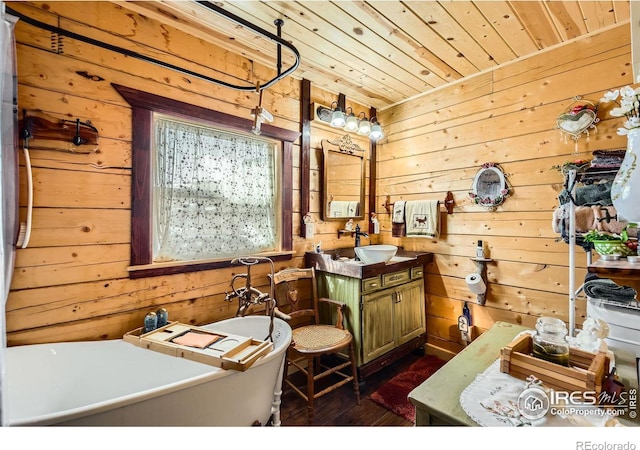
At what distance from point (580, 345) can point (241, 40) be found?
2367 millimetres

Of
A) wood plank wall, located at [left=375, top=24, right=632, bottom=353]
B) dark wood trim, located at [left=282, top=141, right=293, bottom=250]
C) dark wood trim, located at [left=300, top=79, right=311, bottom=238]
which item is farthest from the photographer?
dark wood trim, located at [left=300, top=79, right=311, bottom=238]

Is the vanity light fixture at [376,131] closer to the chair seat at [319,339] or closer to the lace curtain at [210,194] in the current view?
the lace curtain at [210,194]

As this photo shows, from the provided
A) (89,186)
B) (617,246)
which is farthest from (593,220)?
(89,186)

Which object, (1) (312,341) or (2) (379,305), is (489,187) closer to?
(2) (379,305)

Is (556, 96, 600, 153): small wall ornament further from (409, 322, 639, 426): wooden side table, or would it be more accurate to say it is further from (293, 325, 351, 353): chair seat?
(293, 325, 351, 353): chair seat

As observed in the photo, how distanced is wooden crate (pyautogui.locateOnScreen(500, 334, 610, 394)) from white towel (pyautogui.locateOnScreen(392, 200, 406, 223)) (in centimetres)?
177

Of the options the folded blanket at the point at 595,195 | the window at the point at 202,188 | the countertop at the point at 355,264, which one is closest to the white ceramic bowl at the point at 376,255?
the countertop at the point at 355,264

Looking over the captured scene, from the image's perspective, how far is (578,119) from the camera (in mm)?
1856

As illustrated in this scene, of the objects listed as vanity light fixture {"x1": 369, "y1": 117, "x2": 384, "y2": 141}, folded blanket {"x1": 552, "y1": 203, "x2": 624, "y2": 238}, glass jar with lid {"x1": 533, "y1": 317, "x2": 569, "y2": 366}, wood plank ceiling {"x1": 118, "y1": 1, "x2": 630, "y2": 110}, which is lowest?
glass jar with lid {"x1": 533, "y1": 317, "x2": 569, "y2": 366}

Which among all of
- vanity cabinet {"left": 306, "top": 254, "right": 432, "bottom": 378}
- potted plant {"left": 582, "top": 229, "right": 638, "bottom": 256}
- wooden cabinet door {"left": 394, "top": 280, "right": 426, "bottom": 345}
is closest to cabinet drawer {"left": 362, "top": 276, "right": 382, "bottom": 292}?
vanity cabinet {"left": 306, "top": 254, "right": 432, "bottom": 378}

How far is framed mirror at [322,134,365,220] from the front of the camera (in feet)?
8.58

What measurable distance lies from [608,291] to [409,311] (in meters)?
1.27

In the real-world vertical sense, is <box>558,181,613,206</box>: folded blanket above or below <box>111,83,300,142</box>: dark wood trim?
below

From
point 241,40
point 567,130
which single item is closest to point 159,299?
point 241,40
